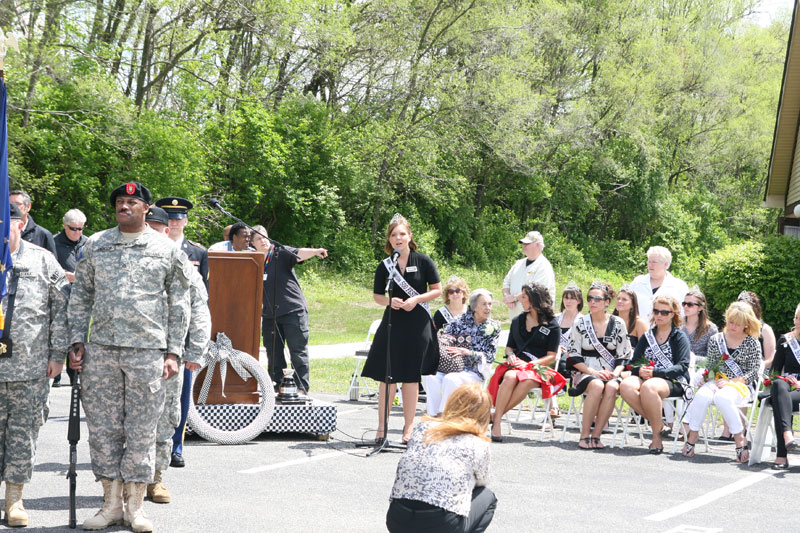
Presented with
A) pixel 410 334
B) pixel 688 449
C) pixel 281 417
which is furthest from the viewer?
pixel 688 449

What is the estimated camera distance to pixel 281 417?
835 centimetres

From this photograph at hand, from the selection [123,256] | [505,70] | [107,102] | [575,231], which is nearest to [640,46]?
[575,231]

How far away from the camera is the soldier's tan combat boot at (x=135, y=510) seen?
5117mm

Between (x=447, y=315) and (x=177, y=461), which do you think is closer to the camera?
(x=177, y=461)

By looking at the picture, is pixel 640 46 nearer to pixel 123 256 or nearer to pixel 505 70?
pixel 505 70

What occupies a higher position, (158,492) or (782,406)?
(782,406)

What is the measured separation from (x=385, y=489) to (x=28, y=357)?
8.70 feet

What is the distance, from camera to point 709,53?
144 ft

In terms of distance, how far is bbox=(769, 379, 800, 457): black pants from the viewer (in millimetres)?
8070

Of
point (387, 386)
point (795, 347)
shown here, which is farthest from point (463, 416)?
point (795, 347)

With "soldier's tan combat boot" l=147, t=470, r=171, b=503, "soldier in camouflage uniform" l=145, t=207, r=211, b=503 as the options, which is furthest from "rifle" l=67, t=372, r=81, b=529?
"soldier's tan combat boot" l=147, t=470, r=171, b=503

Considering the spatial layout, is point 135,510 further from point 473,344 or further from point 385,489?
point 473,344

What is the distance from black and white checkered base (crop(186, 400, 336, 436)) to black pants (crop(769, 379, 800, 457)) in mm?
3956

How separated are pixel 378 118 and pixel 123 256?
87.3ft
